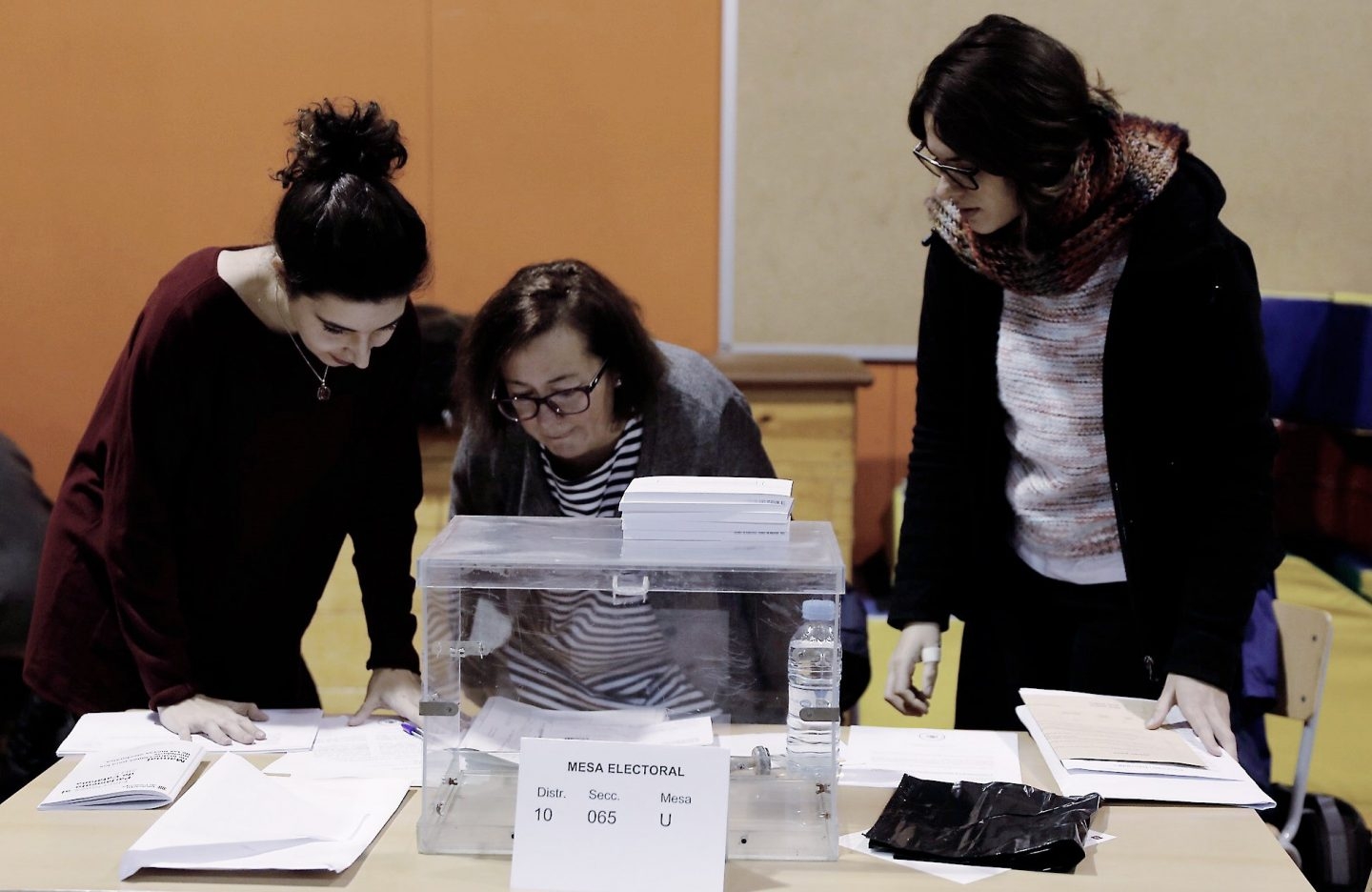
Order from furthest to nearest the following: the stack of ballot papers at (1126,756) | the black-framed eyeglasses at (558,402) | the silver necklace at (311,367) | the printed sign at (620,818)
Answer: the black-framed eyeglasses at (558,402), the silver necklace at (311,367), the stack of ballot papers at (1126,756), the printed sign at (620,818)

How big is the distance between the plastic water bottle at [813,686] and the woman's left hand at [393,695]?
1.89 feet

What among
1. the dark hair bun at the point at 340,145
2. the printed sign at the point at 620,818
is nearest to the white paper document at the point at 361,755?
the printed sign at the point at 620,818

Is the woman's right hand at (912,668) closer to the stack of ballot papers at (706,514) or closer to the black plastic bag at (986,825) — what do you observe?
the black plastic bag at (986,825)

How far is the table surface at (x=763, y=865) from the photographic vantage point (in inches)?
53.9

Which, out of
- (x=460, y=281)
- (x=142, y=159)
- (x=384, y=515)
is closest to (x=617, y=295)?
(x=384, y=515)

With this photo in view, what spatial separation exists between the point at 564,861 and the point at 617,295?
0.91 m

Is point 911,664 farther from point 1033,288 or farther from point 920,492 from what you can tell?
point 1033,288

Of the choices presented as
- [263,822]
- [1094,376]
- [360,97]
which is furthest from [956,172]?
[360,97]

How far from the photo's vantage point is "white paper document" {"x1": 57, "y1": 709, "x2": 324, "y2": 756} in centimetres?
172

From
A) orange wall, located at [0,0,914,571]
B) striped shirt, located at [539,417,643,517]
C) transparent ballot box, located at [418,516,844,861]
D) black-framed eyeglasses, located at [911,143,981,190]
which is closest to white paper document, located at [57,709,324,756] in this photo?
transparent ballot box, located at [418,516,844,861]

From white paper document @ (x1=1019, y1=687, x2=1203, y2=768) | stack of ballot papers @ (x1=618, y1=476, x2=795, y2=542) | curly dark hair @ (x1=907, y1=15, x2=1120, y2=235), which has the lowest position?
white paper document @ (x1=1019, y1=687, x2=1203, y2=768)

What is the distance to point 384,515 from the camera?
1972 millimetres

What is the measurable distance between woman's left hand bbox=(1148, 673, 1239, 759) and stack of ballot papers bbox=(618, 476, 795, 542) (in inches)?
22.9

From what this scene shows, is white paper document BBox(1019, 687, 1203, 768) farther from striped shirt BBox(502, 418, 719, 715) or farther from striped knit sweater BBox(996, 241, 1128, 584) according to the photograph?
striped shirt BBox(502, 418, 719, 715)
